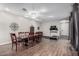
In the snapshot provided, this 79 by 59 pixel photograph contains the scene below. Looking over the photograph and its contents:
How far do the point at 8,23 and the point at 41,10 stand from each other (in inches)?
43.2

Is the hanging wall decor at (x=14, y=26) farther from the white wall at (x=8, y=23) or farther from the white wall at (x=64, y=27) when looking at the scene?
the white wall at (x=64, y=27)

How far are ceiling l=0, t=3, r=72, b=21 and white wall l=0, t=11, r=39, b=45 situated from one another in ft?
0.44

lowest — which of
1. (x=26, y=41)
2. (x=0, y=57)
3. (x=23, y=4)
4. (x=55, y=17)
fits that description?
(x=0, y=57)

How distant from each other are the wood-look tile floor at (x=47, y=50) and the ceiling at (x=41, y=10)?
76 centimetres

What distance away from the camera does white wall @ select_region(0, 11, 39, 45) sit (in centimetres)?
310

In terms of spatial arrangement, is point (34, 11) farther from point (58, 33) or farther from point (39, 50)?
point (39, 50)

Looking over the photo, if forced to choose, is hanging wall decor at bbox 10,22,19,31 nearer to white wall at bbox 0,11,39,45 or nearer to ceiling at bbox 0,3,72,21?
white wall at bbox 0,11,39,45

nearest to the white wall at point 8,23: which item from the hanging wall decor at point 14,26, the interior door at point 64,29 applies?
the hanging wall decor at point 14,26

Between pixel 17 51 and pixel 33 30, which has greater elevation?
pixel 33 30

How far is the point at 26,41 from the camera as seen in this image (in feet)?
11.2

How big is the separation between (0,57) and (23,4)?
177 cm

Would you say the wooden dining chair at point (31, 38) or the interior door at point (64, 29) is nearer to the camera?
the interior door at point (64, 29)

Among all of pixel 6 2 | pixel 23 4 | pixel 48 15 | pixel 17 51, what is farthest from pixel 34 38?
pixel 6 2

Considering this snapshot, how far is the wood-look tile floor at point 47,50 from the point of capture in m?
3.11
